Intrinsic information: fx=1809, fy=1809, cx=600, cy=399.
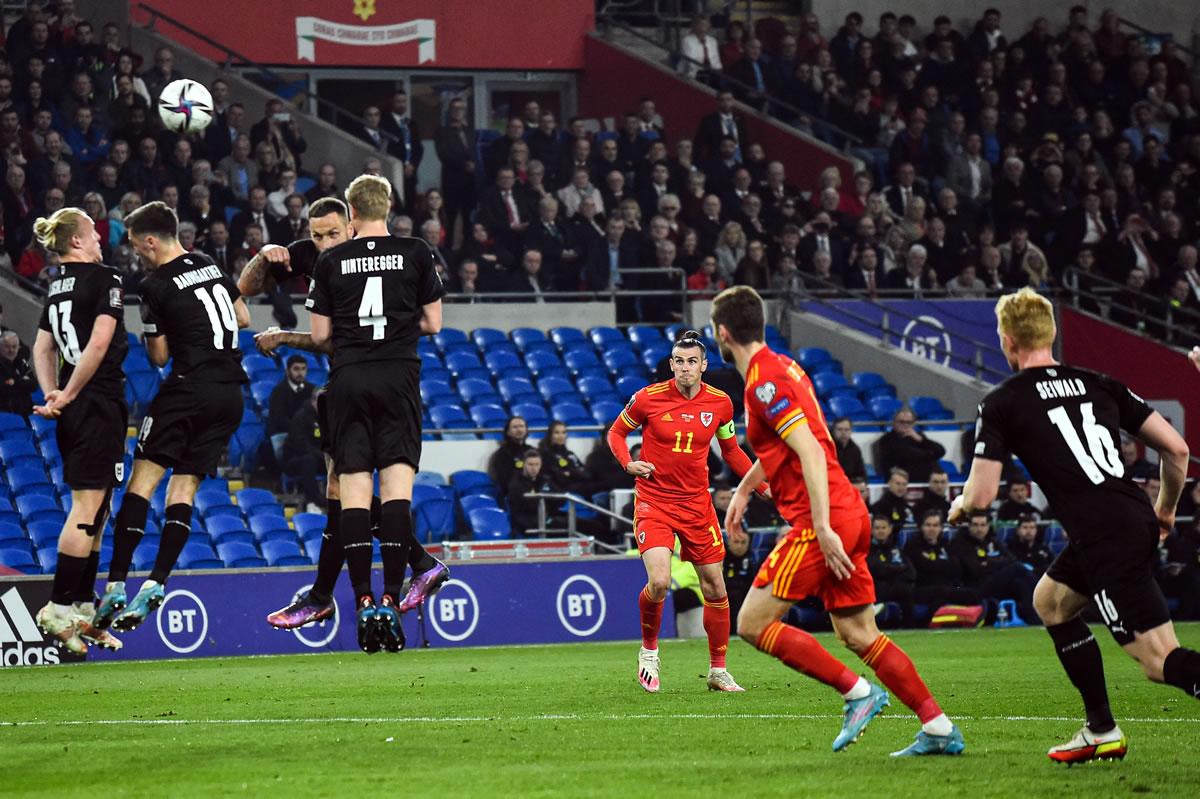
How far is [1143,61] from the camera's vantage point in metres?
30.2

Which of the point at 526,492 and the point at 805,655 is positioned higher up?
the point at 805,655

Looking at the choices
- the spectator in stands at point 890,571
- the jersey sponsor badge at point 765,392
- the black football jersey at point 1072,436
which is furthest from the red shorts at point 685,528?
the spectator in stands at point 890,571

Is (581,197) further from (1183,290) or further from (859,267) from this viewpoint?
(1183,290)

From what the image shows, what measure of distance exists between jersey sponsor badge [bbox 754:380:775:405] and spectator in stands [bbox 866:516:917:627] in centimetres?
1236

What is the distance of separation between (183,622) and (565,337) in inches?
302

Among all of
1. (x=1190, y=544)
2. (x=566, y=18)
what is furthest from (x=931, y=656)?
(x=566, y=18)

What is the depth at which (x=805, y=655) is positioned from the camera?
8.17 meters

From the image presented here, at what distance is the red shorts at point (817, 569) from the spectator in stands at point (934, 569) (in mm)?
12519

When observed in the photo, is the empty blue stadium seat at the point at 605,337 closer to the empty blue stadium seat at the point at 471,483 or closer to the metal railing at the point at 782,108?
the empty blue stadium seat at the point at 471,483

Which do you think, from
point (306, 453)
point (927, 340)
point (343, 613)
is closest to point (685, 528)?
point (343, 613)

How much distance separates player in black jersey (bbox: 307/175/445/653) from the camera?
9.24 metres

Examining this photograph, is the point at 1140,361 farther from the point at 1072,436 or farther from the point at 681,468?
the point at 1072,436

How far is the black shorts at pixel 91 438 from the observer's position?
10.2m

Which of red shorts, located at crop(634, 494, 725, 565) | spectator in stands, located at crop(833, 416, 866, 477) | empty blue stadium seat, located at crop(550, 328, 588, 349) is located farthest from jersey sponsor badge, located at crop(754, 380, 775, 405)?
empty blue stadium seat, located at crop(550, 328, 588, 349)
